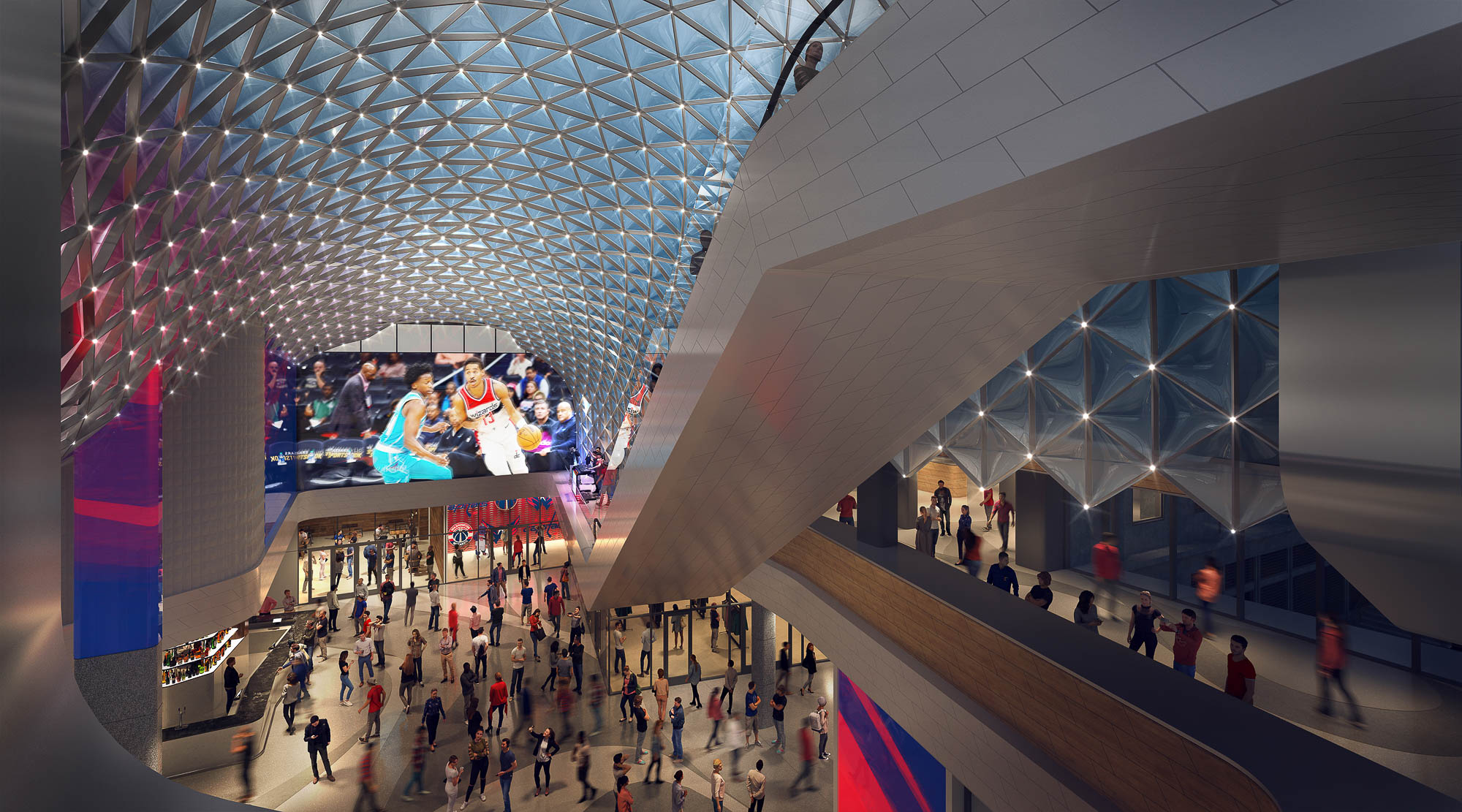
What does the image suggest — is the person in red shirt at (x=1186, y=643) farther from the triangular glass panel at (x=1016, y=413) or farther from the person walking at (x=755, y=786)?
the person walking at (x=755, y=786)

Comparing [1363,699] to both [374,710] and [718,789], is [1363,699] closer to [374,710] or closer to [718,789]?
[718,789]

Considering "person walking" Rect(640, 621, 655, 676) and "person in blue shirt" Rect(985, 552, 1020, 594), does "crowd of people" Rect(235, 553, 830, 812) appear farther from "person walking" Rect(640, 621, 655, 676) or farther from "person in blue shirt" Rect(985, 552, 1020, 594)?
"person in blue shirt" Rect(985, 552, 1020, 594)

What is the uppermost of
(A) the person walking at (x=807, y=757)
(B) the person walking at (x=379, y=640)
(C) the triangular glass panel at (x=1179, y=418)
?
(C) the triangular glass panel at (x=1179, y=418)

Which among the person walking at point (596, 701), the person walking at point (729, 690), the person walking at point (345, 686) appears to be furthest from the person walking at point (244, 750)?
the person walking at point (729, 690)

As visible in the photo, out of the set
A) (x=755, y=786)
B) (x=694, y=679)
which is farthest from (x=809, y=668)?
(x=755, y=786)

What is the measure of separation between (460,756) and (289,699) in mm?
7597

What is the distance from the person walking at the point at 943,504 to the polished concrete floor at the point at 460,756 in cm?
664

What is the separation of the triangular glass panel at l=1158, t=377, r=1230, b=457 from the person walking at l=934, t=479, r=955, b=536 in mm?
10041

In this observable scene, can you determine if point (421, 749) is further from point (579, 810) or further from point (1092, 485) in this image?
point (1092, 485)

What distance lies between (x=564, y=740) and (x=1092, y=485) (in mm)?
16157

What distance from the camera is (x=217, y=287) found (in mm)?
19203

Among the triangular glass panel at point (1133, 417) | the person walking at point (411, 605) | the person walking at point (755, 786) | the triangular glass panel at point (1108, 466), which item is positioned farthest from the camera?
the person walking at point (411, 605)

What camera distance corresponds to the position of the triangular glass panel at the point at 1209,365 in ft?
39.8

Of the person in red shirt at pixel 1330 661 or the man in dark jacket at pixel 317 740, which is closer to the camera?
the person in red shirt at pixel 1330 661
